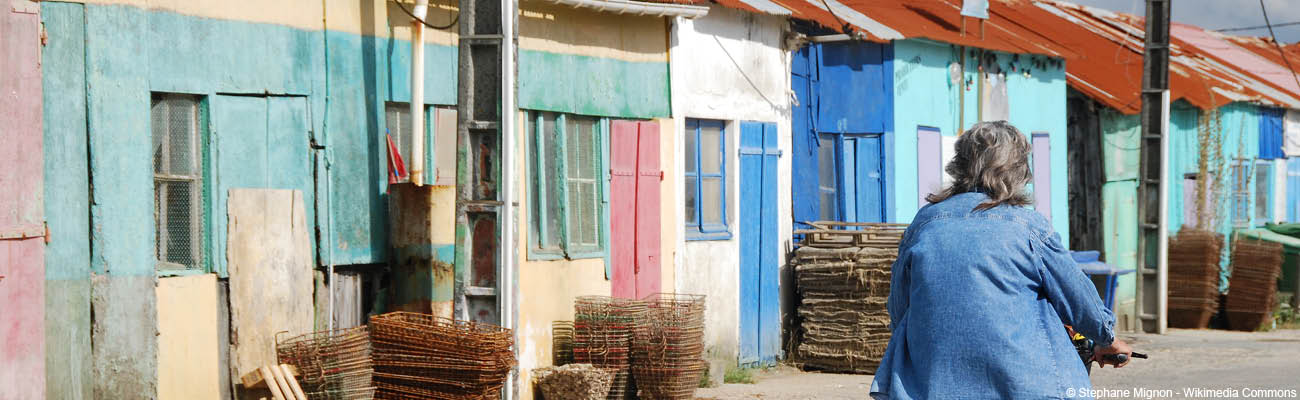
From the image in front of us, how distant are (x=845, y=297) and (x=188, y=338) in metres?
7.09

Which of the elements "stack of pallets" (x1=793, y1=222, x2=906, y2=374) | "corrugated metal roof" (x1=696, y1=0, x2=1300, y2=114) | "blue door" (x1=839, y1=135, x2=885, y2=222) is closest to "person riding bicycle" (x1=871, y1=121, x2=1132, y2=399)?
"corrugated metal roof" (x1=696, y1=0, x2=1300, y2=114)

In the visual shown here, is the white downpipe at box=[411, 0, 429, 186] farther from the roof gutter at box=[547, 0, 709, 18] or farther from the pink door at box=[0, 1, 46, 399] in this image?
the pink door at box=[0, 1, 46, 399]

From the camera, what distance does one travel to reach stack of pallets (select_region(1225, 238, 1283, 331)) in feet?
66.6

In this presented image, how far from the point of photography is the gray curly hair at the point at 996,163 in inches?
185

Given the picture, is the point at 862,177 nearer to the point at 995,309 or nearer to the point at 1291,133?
the point at 995,309

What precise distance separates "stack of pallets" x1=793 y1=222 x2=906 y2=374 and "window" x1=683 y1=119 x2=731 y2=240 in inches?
44.6

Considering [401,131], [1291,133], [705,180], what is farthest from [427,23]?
[1291,133]

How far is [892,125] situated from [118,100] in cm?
946

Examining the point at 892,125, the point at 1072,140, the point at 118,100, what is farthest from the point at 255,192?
the point at 1072,140

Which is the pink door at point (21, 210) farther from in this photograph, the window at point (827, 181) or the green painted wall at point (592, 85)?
the window at point (827, 181)

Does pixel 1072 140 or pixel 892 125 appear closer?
pixel 892 125

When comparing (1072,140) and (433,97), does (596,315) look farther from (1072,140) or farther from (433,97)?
(1072,140)

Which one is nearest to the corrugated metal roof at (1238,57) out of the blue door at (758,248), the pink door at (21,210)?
the blue door at (758,248)

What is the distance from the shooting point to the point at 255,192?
28.9 ft
